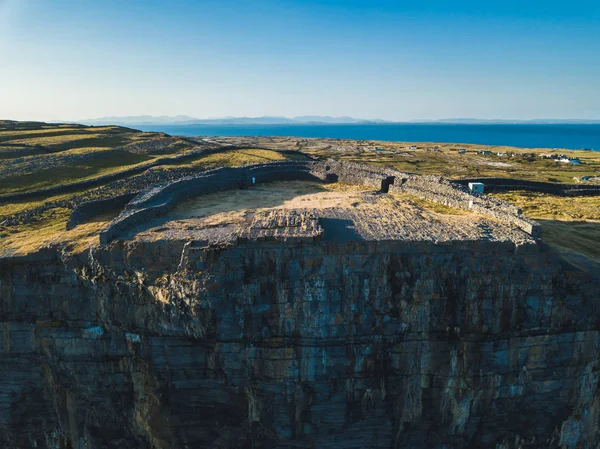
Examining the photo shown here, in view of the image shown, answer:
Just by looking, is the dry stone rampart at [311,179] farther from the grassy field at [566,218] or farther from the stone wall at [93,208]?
the grassy field at [566,218]

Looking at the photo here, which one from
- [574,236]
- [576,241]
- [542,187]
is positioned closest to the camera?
[576,241]

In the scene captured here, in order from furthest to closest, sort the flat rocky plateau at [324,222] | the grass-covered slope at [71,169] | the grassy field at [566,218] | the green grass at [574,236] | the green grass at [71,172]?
the green grass at [71,172], the grassy field at [566,218], the grass-covered slope at [71,169], the green grass at [574,236], the flat rocky plateau at [324,222]

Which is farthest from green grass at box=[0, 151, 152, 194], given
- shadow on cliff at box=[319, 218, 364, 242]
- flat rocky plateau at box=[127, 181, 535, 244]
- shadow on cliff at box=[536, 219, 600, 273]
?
shadow on cliff at box=[536, 219, 600, 273]

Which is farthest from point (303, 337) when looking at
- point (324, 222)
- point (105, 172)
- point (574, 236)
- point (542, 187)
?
point (542, 187)

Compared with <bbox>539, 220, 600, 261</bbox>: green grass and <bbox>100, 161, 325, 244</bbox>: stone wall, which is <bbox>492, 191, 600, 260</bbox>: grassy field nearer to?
<bbox>539, 220, 600, 261</bbox>: green grass

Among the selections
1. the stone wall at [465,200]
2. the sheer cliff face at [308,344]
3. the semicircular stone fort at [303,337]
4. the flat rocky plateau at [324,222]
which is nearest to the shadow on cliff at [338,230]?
the flat rocky plateau at [324,222]

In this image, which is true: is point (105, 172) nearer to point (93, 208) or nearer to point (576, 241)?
point (93, 208)
